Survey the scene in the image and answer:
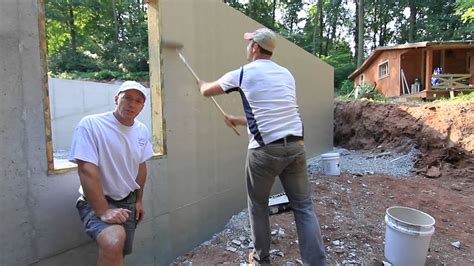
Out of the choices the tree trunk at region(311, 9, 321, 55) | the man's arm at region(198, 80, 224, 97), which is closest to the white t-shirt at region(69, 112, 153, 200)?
the man's arm at region(198, 80, 224, 97)

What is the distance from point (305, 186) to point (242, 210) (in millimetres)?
1841

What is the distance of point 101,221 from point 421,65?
1598 centimetres

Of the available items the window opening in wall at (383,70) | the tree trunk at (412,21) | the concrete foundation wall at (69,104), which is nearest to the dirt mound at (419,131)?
the concrete foundation wall at (69,104)

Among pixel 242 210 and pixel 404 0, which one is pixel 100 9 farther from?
pixel 404 0

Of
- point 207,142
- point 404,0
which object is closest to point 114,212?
point 207,142

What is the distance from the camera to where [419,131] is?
7566 millimetres

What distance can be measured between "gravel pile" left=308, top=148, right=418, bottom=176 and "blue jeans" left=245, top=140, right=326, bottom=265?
149 inches

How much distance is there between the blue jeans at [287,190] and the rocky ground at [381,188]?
56 cm

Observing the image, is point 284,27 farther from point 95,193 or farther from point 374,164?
point 95,193

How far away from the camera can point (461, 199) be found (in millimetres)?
5102

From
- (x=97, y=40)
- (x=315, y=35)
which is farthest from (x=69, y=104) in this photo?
(x=315, y=35)

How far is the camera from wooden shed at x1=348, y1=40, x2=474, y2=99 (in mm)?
12594

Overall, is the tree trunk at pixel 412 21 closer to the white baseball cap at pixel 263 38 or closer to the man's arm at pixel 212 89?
the white baseball cap at pixel 263 38

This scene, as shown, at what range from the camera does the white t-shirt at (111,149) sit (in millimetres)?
1817
